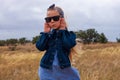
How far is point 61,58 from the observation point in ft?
18.5

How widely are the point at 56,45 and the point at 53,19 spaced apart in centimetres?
32

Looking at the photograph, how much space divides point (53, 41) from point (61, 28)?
0.19 m

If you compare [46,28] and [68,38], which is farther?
[46,28]

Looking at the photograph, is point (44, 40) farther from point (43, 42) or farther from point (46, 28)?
point (46, 28)

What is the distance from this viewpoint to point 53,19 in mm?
5680

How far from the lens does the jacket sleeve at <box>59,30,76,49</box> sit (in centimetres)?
557

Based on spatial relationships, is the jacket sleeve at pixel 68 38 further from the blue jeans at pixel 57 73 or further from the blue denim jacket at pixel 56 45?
the blue jeans at pixel 57 73

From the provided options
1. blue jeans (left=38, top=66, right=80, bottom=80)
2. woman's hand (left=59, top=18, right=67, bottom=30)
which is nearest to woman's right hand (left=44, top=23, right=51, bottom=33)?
woman's hand (left=59, top=18, right=67, bottom=30)

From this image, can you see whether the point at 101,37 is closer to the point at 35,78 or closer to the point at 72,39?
the point at 35,78

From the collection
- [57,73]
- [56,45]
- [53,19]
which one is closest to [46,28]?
[53,19]

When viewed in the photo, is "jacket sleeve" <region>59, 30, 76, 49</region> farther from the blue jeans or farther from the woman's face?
the blue jeans

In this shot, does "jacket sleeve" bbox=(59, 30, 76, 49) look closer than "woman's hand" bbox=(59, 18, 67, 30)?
Yes

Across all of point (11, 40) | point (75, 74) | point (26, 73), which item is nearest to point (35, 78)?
point (26, 73)

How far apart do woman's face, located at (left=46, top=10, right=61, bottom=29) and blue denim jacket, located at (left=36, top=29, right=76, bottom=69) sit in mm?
77
